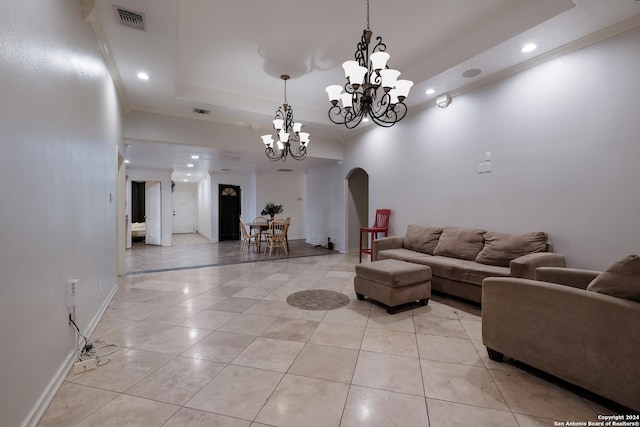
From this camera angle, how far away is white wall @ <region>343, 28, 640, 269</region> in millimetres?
2688

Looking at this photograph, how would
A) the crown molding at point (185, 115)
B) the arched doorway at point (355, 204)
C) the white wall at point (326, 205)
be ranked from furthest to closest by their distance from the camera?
1. the white wall at point (326, 205)
2. the arched doorway at point (355, 204)
3. the crown molding at point (185, 115)

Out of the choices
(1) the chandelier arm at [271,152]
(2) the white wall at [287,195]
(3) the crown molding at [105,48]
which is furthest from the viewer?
(2) the white wall at [287,195]

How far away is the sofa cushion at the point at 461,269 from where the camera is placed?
309 centimetres

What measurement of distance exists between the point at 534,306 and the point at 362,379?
1.24m

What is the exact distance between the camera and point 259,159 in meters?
7.05

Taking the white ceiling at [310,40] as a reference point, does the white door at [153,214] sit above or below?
below

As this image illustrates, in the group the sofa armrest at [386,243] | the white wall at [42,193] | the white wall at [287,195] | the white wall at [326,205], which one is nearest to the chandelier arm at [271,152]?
the white wall at [326,205]

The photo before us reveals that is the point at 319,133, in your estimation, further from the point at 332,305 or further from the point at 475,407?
the point at 475,407

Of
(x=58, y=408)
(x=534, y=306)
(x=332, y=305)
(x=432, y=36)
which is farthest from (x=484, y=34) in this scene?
(x=58, y=408)

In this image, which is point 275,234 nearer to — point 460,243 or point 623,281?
point 460,243

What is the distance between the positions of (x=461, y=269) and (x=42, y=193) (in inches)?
150

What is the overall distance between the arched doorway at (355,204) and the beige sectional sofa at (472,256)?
8.80 feet

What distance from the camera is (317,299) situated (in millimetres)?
3502

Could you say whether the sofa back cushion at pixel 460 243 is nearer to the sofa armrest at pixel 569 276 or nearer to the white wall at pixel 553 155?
the white wall at pixel 553 155
